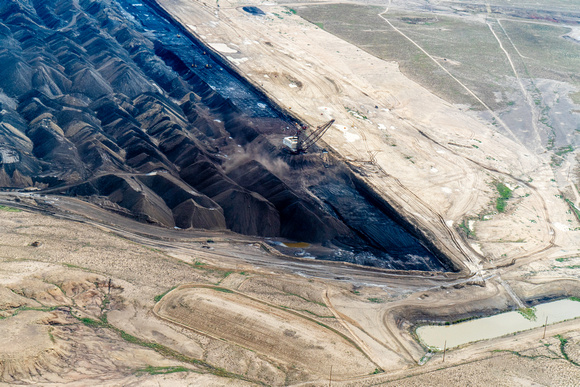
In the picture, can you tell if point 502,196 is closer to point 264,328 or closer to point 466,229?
point 466,229

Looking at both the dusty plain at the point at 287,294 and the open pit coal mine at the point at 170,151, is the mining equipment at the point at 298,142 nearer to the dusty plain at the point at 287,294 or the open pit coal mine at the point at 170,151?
the open pit coal mine at the point at 170,151

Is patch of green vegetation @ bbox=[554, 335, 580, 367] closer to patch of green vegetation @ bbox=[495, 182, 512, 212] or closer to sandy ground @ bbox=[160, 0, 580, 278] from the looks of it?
sandy ground @ bbox=[160, 0, 580, 278]

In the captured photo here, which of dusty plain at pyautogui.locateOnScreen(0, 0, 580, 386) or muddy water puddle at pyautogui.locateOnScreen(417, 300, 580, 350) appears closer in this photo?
dusty plain at pyautogui.locateOnScreen(0, 0, 580, 386)

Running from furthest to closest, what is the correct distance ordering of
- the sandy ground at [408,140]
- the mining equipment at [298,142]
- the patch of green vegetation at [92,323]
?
the mining equipment at [298,142] < the sandy ground at [408,140] < the patch of green vegetation at [92,323]

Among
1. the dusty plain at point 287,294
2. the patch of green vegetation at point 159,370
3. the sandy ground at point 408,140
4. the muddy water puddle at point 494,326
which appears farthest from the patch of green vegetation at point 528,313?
the patch of green vegetation at point 159,370

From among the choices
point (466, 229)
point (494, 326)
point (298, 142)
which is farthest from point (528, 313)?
point (298, 142)

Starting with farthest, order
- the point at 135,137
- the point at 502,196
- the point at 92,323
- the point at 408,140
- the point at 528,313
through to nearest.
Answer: the point at 408,140, the point at 502,196, the point at 135,137, the point at 528,313, the point at 92,323

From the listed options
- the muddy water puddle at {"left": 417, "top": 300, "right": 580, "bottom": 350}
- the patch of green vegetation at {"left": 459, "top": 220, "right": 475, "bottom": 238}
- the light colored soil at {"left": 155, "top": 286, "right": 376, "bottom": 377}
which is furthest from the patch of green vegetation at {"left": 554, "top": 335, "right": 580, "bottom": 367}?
the patch of green vegetation at {"left": 459, "top": 220, "right": 475, "bottom": 238}
